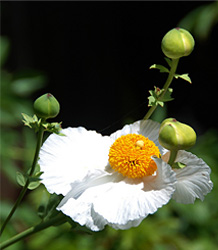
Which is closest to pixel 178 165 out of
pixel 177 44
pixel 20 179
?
pixel 177 44

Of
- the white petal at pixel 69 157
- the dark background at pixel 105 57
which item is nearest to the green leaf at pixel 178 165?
the white petal at pixel 69 157

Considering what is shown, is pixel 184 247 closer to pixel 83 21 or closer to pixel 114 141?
pixel 114 141

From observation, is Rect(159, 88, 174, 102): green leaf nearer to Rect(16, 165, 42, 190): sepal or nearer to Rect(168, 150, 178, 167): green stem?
Rect(168, 150, 178, 167): green stem

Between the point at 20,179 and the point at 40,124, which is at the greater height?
the point at 40,124

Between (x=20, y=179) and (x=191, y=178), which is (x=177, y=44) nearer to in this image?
(x=191, y=178)

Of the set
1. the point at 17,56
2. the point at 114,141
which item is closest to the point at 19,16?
→ the point at 17,56

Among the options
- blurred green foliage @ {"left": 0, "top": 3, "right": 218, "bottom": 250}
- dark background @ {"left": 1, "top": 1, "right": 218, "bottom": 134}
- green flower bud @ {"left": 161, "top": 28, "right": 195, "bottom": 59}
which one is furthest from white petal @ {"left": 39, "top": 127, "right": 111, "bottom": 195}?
dark background @ {"left": 1, "top": 1, "right": 218, "bottom": 134}
